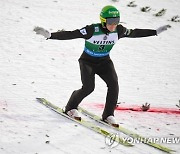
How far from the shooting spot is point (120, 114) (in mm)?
6090

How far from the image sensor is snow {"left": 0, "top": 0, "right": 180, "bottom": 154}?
15.5 ft

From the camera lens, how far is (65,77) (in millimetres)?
7609

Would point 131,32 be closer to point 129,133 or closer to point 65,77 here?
point 129,133

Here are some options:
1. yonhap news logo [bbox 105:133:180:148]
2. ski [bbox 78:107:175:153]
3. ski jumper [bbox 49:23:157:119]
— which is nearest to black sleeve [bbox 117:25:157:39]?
ski jumper [bbox 49:23:157:119]

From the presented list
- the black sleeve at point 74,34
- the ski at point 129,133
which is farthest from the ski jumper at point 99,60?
the ski at point 129,133

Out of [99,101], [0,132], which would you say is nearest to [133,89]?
[99,101]

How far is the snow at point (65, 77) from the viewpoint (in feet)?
15.5

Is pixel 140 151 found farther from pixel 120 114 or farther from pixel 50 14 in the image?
pixel 50 14

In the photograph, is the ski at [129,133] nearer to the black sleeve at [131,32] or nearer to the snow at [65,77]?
the snow at [65,77]

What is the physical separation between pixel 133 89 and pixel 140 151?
3052 millimetres

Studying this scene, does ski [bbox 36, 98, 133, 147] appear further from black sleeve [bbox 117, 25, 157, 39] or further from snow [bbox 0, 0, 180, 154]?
black sleeve [bbox 117, 25, 157, 39]

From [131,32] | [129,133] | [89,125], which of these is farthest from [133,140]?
[131,32]

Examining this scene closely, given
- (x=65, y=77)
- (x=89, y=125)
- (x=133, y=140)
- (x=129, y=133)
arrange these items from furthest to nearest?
(x=65, y=77), (x=89, y=125), (x=129, y=133), (x=133, y=140)

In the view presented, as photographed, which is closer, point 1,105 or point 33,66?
point 1,105
